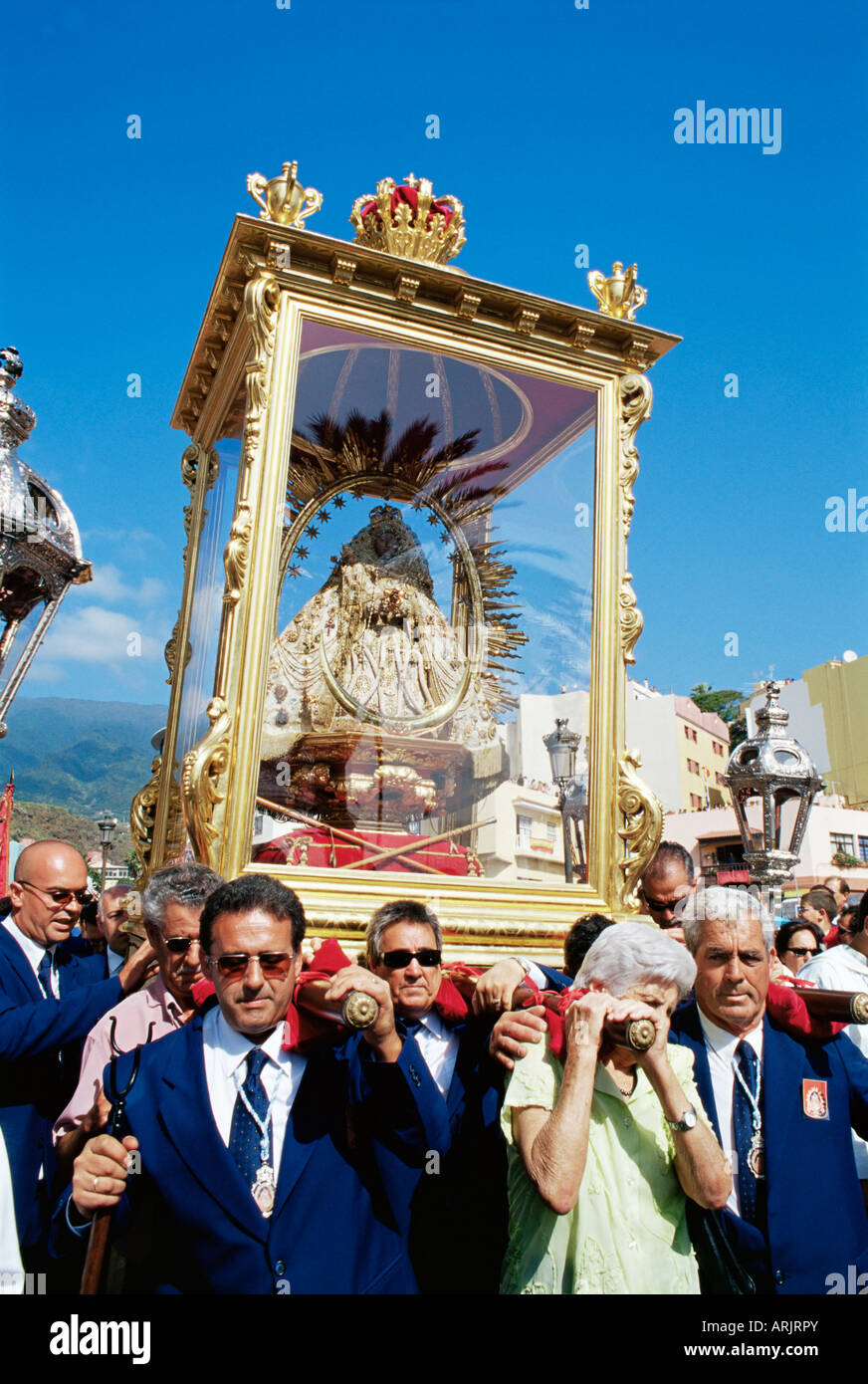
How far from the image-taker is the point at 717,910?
2.27 meters

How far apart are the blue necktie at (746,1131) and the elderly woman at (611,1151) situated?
0.16m

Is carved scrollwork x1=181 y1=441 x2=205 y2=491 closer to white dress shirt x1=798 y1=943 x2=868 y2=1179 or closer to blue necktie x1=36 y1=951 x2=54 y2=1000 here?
blue necktie x1=36 y1=951 x2=54 y2=1000

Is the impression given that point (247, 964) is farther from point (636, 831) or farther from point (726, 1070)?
point (636, 831)

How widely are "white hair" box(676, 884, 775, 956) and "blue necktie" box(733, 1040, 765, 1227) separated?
0.26 metres

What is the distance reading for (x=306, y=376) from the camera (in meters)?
3.88

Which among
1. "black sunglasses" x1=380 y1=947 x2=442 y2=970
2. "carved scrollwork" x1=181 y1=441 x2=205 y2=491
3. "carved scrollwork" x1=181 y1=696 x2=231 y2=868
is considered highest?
"carved scrollwork" x1=181 y1=441 x2=205 y2=491

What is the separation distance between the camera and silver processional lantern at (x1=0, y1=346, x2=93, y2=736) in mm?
7237

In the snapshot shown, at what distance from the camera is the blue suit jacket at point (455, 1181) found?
1906mm

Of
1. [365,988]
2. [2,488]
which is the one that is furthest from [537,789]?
[2,488]

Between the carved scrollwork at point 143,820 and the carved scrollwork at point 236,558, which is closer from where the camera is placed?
the carved scrollwork at point 236,558

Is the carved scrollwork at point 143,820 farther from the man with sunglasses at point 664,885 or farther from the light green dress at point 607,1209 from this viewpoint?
the light green dress at point 607,1209

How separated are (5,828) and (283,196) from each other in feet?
22.2

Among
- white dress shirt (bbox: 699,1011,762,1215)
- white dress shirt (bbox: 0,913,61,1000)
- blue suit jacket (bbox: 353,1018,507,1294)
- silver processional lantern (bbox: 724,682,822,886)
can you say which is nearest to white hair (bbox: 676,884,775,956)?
white dress shirt (bbox: 699,1011,762,1215)

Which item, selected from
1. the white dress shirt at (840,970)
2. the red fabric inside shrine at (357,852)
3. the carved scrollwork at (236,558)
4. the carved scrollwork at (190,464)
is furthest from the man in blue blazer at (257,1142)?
the carved scrollwork at (190,464)
